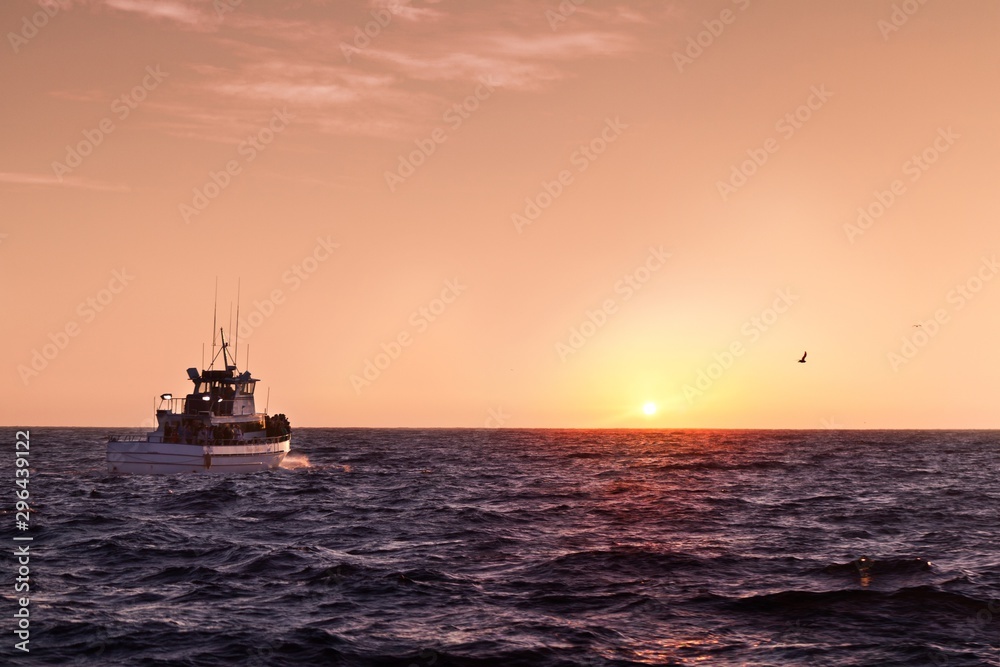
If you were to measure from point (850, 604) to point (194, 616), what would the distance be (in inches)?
667

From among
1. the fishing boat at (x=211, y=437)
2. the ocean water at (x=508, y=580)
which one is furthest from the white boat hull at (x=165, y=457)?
the ocean water at (x=508, y=580)

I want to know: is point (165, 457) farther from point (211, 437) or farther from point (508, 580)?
point (508, 580)

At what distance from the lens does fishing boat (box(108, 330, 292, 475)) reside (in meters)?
65.1

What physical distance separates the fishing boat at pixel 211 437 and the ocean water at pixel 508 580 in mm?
10998

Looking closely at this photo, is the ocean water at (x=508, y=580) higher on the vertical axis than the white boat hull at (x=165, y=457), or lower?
lower

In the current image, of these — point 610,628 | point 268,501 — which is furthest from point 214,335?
point 610,628

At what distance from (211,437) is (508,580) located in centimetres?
4536

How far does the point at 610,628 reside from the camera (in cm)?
2162

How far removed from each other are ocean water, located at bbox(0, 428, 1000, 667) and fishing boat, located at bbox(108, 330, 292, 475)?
1100cm

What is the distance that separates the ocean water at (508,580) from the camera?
19859 mm

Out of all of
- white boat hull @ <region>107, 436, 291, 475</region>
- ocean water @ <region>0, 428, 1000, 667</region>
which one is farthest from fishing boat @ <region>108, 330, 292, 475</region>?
ocean water @ <region>0, 428, 1000, 667</region>

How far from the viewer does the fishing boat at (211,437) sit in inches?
2564

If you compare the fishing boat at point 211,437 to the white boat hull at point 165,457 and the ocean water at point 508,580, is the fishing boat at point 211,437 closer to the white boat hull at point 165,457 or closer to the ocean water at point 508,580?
the white boat hull at point 165,457

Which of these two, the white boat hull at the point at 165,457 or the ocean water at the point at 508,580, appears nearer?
the ocean water at the point at 508,580
